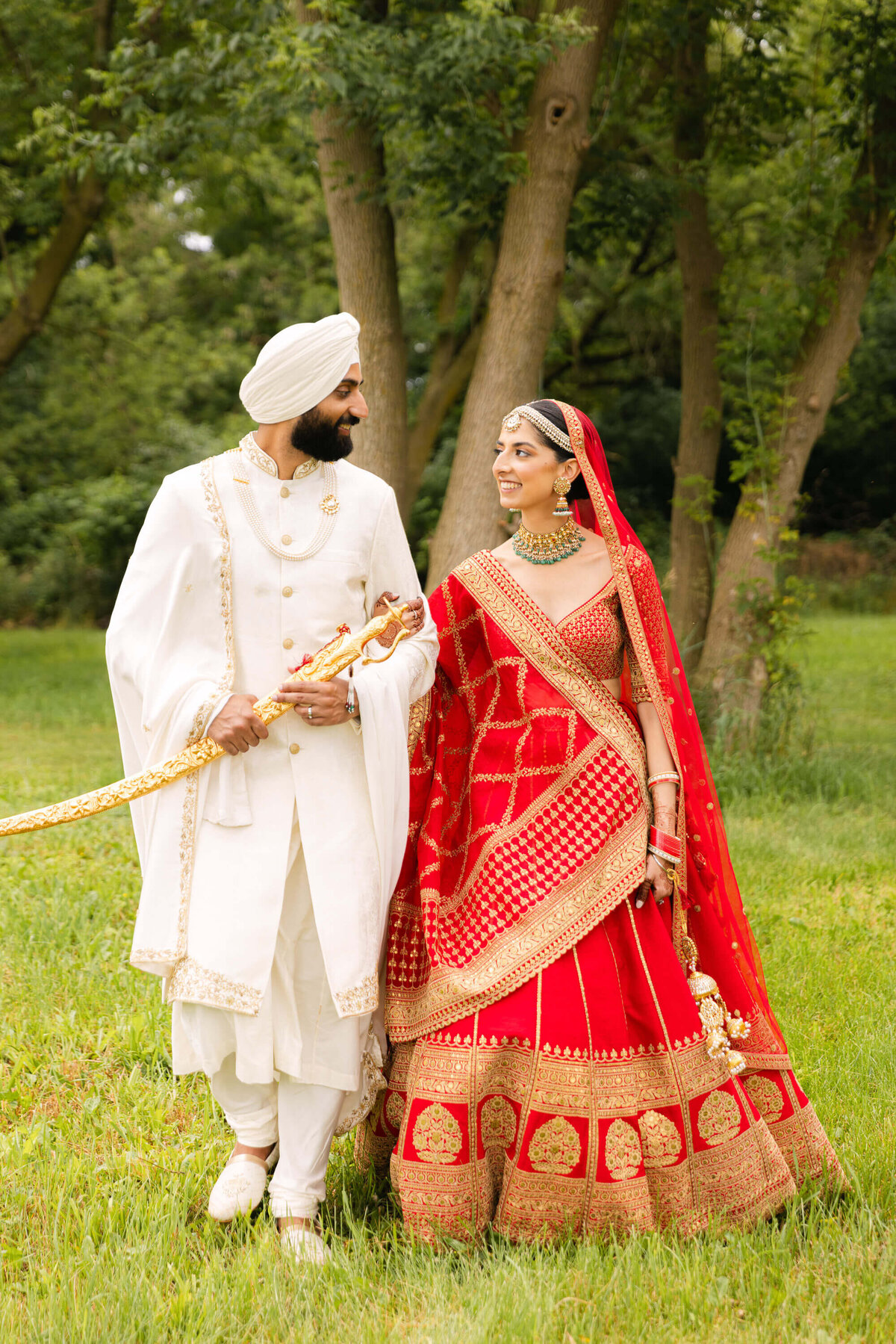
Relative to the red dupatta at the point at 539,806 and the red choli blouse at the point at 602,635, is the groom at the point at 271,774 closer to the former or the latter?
the red dupatta at the point at 539,806

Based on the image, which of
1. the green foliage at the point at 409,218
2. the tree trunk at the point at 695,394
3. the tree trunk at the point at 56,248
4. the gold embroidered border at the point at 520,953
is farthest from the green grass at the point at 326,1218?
the tree trunk at the point at 56,248

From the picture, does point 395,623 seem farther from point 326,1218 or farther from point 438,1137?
point 326,1218

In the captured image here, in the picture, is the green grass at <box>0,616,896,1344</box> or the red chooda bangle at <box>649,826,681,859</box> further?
the red chooda bangle at <box>649,826,681,859</box>

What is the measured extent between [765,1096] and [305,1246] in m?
1.20

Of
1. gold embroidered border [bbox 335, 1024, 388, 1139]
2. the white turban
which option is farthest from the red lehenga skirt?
the white turban

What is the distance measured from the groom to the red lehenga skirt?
244 mm

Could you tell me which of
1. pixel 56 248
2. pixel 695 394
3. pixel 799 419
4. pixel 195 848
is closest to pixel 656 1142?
pixel 195 848

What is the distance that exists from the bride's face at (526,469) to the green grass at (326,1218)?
182cm

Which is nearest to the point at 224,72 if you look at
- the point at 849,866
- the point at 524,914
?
the point at 849,866

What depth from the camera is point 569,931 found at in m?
3.07

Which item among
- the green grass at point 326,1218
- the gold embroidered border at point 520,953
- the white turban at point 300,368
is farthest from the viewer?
the gold embroidered border at point 520,953

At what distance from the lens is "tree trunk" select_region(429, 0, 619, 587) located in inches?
271

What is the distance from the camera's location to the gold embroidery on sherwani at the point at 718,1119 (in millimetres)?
2994

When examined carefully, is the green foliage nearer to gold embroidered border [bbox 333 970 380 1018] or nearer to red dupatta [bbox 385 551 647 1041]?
red dupatta [bbox 385 551 647 1041]
